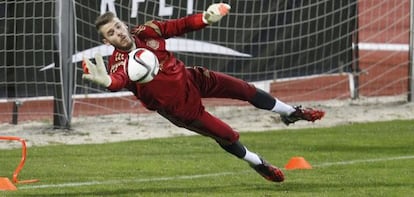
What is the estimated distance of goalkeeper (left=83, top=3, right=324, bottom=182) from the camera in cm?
841

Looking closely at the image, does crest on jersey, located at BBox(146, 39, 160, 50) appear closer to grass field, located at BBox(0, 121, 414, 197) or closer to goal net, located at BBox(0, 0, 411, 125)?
grass field, located at BBox(0, 121, 414, 197)

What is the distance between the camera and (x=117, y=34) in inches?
330

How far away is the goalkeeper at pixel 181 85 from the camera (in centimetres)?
841

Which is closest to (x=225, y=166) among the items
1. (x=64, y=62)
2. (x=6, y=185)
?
(x=6, y=185)

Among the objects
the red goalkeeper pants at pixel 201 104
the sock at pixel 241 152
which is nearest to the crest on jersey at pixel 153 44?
the red goalkeeper pants at pixel 201 104

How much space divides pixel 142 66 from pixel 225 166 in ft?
9.28

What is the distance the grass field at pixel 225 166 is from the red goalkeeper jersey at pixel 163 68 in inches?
29.8

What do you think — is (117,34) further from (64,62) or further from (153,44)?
(64,62)

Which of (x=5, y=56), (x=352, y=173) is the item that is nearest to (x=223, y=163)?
(x=352, y=173)

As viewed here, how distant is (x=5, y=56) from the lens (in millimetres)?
13844

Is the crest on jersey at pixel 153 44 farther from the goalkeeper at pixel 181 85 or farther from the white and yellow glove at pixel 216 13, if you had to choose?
the white and yellow glove at pixel 216 13

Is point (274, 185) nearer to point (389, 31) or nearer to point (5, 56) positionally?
point (5, 56)

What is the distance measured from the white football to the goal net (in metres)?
5.59

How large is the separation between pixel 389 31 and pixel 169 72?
9.32m
